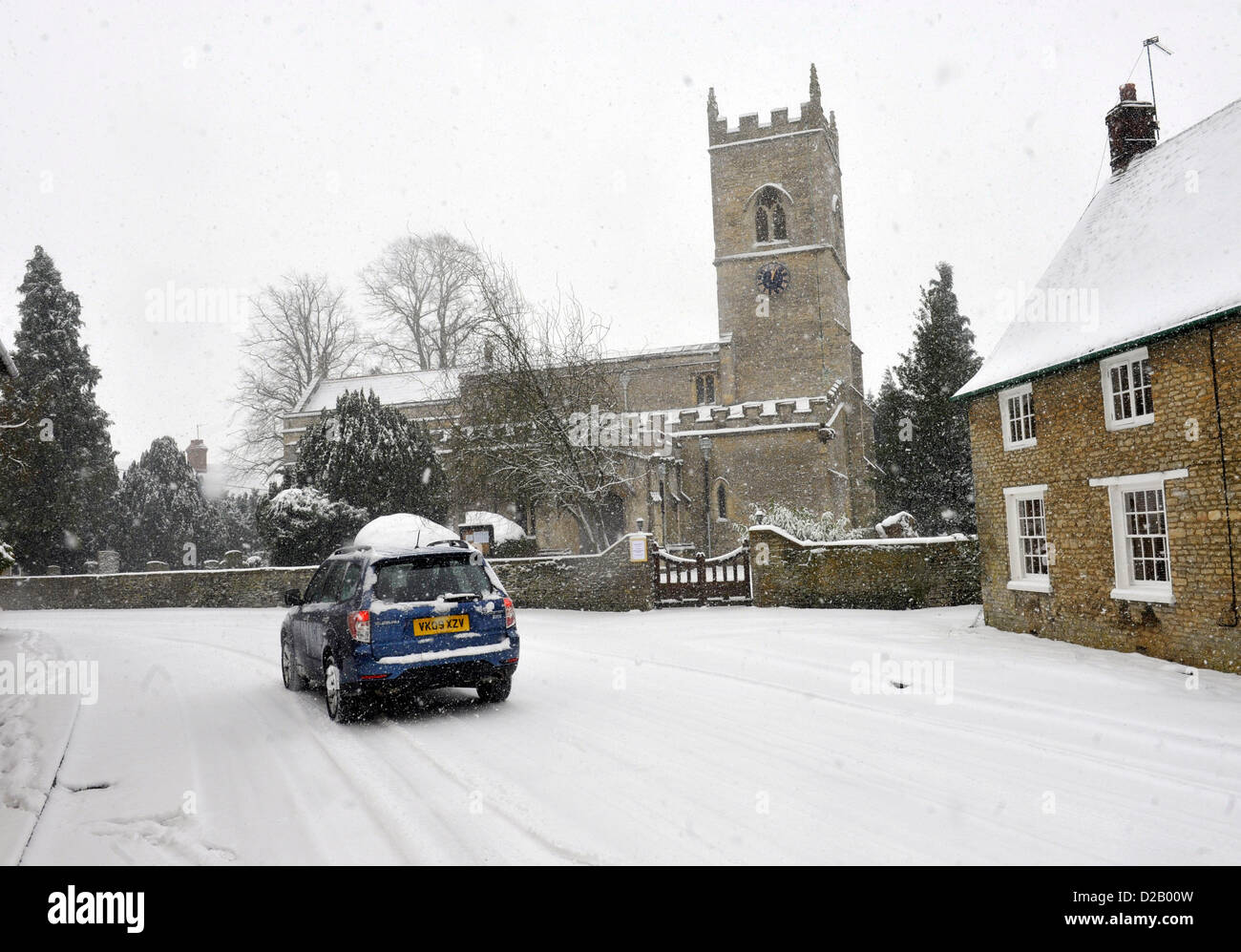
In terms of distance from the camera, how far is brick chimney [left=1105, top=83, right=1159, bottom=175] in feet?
47.0

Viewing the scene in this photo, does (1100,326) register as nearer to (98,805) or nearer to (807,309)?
(98,805)

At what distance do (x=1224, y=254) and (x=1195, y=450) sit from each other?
248cm

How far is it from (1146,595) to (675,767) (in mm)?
7828

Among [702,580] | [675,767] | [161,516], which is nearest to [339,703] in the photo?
[675,767]

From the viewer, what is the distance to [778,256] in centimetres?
3944

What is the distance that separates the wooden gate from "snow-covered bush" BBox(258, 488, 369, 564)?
35.0 feet

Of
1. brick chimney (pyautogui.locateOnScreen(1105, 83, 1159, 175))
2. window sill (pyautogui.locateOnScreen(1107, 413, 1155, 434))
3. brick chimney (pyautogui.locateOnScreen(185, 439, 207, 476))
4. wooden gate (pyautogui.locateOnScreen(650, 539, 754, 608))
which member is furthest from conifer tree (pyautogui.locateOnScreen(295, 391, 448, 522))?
brick chimney (pyautogui.locateOnScreen(185, 439, 207, 476))

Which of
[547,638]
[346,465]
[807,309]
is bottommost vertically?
[547,638]

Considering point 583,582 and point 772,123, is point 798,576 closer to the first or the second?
point 583,582

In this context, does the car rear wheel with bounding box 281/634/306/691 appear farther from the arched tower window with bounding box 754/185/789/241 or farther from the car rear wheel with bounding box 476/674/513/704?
the arched tower window with bounding box 754/185/789/241

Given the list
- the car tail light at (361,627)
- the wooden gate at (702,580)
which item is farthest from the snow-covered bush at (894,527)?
the car tail light at (361,627)

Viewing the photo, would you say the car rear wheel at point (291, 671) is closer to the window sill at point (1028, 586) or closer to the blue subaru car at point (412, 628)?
the blue subaru car at point (412, 628)

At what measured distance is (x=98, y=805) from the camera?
17.9 feet
